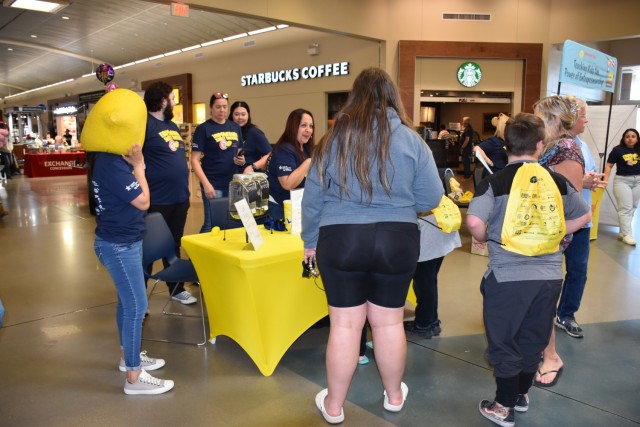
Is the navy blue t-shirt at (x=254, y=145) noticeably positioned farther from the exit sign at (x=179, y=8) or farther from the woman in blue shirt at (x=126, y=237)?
the exit sign at (x=179, y=8)

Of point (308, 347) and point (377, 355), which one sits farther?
point (308, 347)

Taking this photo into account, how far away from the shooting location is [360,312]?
2.03m

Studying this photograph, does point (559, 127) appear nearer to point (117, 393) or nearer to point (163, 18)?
point (117, 393)

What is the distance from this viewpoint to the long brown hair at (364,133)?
1.85 m

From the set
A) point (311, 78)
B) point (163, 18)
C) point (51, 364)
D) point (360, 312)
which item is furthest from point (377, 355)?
point (163, 18)

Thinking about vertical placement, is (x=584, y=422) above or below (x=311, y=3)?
below

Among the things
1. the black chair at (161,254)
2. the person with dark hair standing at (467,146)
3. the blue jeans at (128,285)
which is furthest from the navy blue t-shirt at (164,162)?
the person with dark hair standing at (467,146)

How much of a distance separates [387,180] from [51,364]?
2.16 meters

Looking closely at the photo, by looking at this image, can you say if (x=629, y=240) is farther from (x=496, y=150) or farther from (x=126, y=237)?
(x=126, y=237)

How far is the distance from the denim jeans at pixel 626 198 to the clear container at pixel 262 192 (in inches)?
186

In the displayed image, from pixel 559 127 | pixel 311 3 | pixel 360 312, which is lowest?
pixel 360 312

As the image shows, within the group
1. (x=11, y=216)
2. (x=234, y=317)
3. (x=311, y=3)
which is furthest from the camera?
(x=311, y=3)

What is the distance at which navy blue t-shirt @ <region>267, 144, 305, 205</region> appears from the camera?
307cm

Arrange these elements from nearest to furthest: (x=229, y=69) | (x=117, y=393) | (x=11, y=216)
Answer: (x=117, y=393) → (x=11, y=216) → (x=229, y=69)
